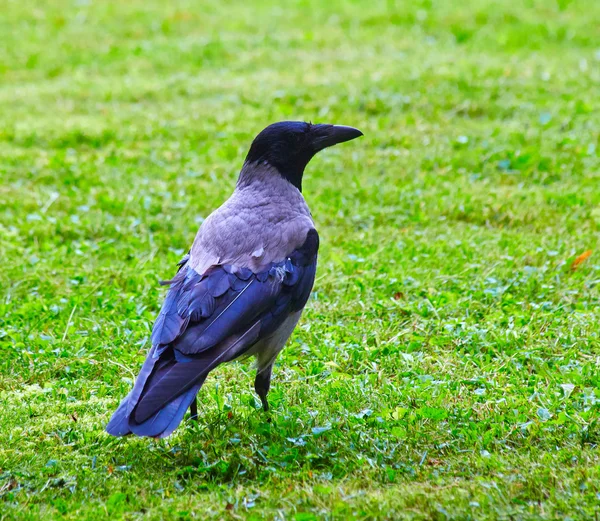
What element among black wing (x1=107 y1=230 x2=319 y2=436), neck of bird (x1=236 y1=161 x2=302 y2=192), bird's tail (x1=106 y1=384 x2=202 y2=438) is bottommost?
bird's tail (x1=106 y1=384 x2=202 y2=438)

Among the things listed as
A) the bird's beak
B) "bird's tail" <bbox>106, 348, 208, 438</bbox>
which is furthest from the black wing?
the bird's beak

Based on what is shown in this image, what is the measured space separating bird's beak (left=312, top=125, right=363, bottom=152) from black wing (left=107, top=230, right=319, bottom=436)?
3.30 feet

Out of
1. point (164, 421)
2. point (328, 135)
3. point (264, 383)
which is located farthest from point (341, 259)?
point (164, 421)

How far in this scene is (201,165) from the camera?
8.95 meters

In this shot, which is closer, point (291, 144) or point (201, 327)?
point (201, 327)

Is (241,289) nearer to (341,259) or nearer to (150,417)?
(150,417)

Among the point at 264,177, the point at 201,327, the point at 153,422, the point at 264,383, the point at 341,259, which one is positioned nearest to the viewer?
the point at 153,422

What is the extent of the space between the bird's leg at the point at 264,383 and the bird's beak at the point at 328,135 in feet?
5.18

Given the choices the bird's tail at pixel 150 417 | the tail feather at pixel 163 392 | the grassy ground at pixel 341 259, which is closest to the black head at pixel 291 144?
the grassy ground at pixel 341 259

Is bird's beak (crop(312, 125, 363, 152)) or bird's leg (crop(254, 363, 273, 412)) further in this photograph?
bird's beak (crop(312, 125, 363, 152))

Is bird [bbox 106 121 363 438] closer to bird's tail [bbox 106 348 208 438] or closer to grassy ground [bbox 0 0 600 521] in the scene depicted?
bird's tail [bbox 106 348 208 438]

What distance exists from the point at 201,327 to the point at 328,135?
6.16ft

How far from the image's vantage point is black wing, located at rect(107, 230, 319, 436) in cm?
381

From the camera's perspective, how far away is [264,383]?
4.70 metres
